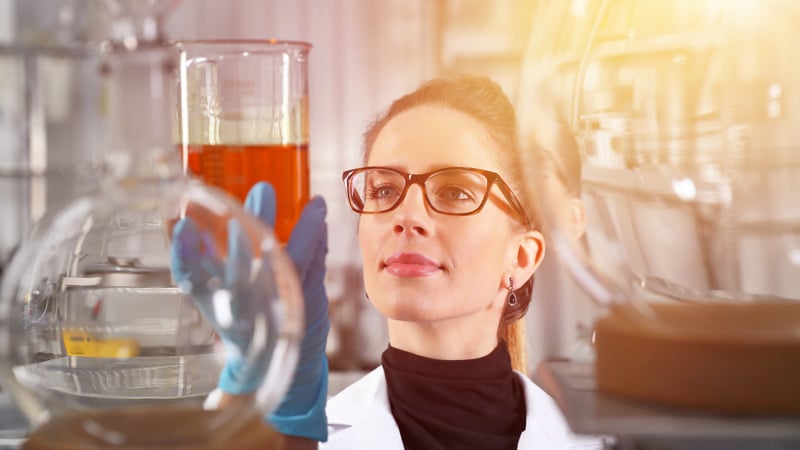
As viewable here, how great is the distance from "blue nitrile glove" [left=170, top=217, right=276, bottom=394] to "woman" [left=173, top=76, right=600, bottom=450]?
0.56 meters

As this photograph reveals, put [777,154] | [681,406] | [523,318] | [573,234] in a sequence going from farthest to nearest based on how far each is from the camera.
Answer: [523,318]
[777,154]
[573,234]
[681,406]

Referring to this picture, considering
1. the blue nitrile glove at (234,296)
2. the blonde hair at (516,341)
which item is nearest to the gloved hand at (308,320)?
the blue nitrile glove at (234,296)

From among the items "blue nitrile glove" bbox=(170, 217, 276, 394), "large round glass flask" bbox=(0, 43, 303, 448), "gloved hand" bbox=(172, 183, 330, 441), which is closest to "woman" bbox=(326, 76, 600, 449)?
"gloved hand" bbox=(172, 183, 330, 441)

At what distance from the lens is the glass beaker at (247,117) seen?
1.01 metres

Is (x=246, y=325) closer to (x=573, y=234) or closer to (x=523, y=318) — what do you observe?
(x=573, y=234)

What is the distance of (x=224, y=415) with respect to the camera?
0.60 metres

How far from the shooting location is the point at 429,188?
1230mm

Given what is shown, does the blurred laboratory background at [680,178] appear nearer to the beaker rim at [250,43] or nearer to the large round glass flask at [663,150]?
the large round glass flask at [663,150]

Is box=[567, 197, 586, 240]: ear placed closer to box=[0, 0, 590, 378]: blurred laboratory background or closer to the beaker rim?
the beaker rim

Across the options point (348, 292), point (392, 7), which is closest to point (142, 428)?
point (348, 292)

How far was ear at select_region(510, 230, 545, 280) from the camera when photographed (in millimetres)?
1352

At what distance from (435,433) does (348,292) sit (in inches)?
90.0

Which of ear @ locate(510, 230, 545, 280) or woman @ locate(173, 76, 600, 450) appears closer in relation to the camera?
woman @ locate(173, 76, 600, 450)

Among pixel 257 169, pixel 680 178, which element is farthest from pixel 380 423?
pixel 680 178
